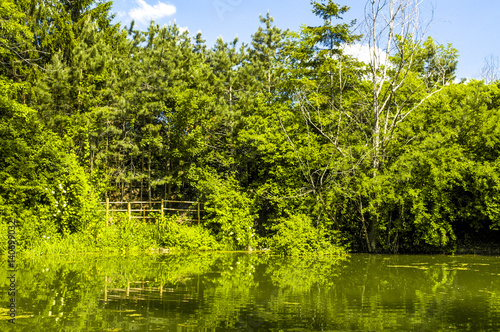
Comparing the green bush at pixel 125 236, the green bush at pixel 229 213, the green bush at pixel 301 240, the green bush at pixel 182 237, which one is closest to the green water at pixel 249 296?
the green bush at pixel 125 236

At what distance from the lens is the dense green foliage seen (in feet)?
60.3

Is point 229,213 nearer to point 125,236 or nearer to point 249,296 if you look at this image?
point 125,236

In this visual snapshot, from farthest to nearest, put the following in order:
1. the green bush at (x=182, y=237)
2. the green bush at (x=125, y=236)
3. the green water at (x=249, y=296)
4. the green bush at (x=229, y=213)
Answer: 1. the green bush at (x=229, y=213)
2. the green bush at (x=182, y=237)
3. the green bush at (x=125, y=236)
4. the green water at (x=249, y=296)

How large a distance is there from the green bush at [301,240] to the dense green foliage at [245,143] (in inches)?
2.4

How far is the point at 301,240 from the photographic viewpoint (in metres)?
18.6

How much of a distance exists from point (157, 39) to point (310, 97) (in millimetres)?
8771

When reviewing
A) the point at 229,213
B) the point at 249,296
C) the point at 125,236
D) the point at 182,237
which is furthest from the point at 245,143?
the point at 249,296

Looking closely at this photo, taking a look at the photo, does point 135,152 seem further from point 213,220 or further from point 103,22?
point 103,22

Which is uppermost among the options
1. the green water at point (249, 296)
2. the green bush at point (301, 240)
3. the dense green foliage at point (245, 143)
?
the dense green foliage at point (245, 143)

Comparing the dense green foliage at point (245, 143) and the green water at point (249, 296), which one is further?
the dense green foliage at point (245, 143)

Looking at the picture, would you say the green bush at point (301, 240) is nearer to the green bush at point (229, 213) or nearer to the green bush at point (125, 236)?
the green bush at point (229, 213)

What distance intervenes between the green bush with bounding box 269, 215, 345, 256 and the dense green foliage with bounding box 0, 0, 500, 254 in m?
0.06

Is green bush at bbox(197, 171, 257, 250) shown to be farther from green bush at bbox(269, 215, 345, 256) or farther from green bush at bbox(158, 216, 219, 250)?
green bush at bbox(269, 215, 345, 256)

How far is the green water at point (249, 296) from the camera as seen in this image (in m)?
6.82
